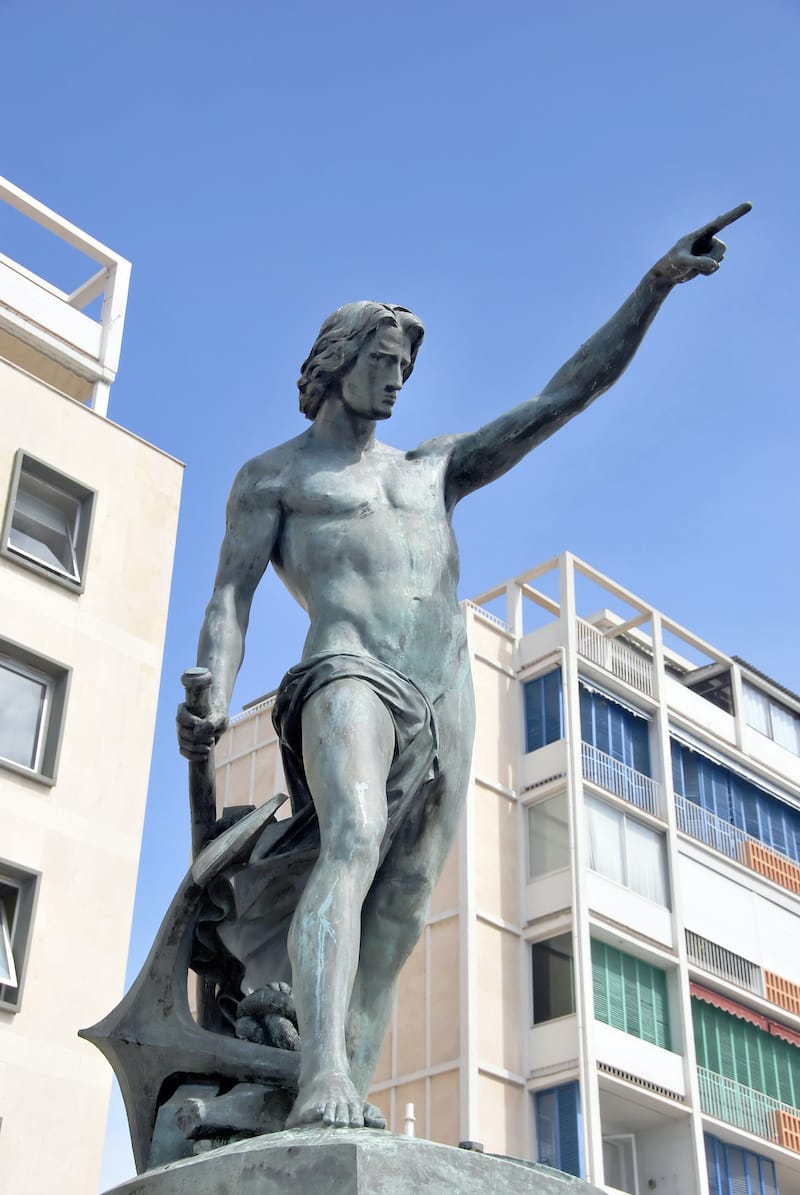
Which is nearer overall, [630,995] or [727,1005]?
[630,995]

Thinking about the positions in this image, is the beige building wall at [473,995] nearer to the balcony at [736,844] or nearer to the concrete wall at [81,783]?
the balcony at [736,844]

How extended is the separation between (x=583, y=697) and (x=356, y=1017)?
32.0 meters

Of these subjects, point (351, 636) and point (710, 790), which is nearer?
point (351, 636)

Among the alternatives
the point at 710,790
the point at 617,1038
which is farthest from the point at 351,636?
the point at 710,790

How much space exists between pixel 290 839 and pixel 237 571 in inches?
42.1

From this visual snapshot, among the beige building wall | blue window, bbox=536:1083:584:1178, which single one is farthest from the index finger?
blue window, bbox=536:1083:584:1178

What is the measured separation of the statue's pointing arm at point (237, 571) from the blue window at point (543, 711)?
3023 centimetres

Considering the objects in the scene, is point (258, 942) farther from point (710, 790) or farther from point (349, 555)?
point (710, 790)

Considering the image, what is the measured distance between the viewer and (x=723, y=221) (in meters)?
6.06

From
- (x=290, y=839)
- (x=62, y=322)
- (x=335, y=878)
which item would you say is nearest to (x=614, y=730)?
(x=62, y=322)

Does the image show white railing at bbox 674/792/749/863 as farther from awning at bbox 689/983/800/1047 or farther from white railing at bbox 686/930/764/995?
awning at bbox 689/983/800/1047

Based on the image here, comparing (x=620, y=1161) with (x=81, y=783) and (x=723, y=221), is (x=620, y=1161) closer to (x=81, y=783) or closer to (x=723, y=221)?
(x=81, y=783)

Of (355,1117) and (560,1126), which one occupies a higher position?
(560,1126)

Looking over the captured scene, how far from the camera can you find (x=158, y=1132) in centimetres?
510
